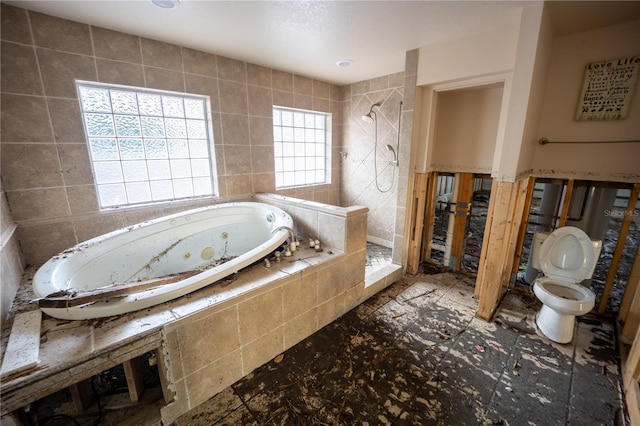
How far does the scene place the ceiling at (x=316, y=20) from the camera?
5.42 ft

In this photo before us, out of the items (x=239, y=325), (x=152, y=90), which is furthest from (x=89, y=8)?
(x=239, y=325)

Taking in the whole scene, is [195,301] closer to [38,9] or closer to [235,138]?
[235,138]

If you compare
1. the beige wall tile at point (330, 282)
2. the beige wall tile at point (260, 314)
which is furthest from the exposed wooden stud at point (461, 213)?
the beige wall tile at point (260, 314)

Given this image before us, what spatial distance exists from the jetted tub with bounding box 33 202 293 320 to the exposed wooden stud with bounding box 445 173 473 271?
1.85m

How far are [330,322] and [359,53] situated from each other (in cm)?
249

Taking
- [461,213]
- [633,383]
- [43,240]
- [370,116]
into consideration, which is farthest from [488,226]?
[43,240]

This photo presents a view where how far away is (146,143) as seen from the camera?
241 cm

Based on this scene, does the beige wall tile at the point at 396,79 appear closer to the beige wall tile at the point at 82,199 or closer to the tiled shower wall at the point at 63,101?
the tiled shower wall at the point at 63,101

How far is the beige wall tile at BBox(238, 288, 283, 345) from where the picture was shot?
1491 millimetres

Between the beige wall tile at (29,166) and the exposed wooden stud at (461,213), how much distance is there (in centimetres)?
360

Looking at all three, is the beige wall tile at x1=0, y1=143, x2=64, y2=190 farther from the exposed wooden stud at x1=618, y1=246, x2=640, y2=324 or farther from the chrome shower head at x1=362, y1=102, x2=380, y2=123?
the exposed wooden stud at x1=618, y1=246, x2=640, y2=324

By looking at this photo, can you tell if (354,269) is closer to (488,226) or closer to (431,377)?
(431,377)

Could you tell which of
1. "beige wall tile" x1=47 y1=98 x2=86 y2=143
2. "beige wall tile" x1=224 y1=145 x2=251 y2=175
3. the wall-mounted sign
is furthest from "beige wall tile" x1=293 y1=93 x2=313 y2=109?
the wall-mounted sign

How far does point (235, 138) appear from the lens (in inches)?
111
